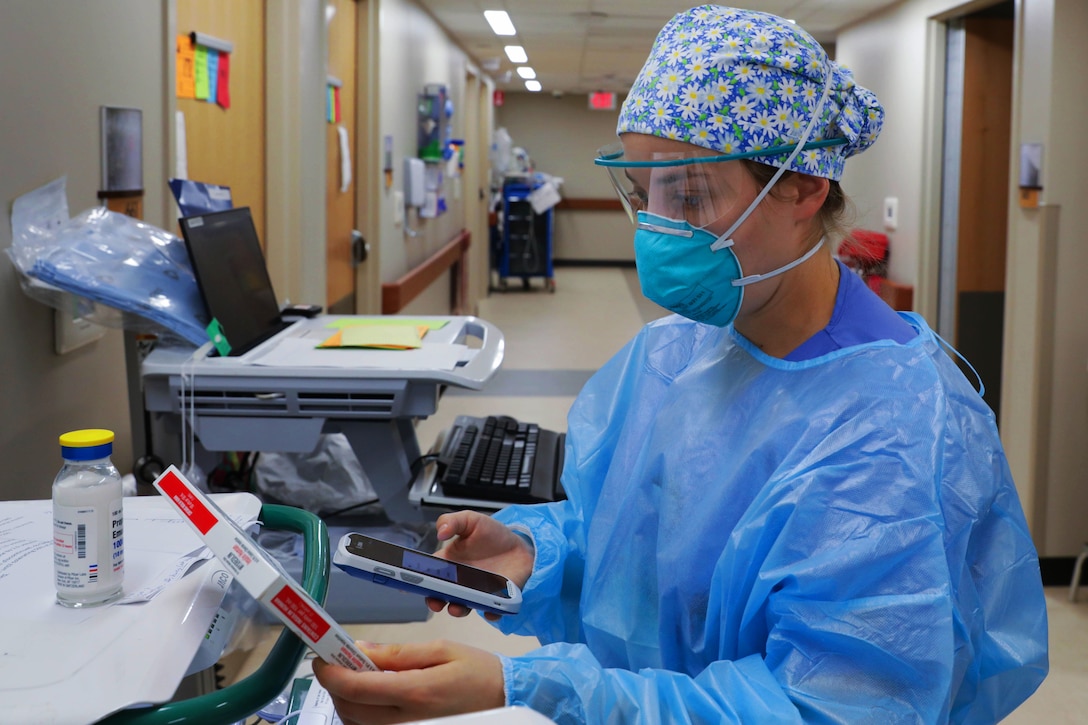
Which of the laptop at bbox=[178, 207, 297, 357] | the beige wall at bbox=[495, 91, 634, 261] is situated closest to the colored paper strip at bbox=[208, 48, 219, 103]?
the laptop at bbox=[178, 207, 297, 357]

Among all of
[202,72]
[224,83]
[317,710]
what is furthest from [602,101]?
[317,710]

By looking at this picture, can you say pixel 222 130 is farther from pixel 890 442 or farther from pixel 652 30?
pixel 652 30

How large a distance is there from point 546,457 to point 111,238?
1043 mm

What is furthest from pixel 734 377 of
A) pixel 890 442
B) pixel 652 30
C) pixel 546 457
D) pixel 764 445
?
pixel 652 30

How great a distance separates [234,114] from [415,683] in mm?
2723

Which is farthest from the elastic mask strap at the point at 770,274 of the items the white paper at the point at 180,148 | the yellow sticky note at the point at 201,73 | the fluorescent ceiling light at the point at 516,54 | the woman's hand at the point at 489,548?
the fluorescent ceiling light at the point at 516,54

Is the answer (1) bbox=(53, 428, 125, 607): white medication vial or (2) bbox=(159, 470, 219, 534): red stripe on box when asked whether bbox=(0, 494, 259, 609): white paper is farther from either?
(2) bbox=(159, 470, 219, 534): red stripe on box

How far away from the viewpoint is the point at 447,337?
94.2 inches

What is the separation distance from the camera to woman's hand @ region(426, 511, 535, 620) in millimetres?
1268

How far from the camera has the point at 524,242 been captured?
11.9m

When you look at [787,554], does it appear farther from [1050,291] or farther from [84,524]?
[1050,291]

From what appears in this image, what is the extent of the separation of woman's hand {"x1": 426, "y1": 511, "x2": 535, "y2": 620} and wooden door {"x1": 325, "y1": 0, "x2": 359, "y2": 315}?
2.97 meters

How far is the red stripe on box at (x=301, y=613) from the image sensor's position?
770 mm

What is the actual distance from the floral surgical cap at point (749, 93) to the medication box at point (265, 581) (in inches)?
24.9
